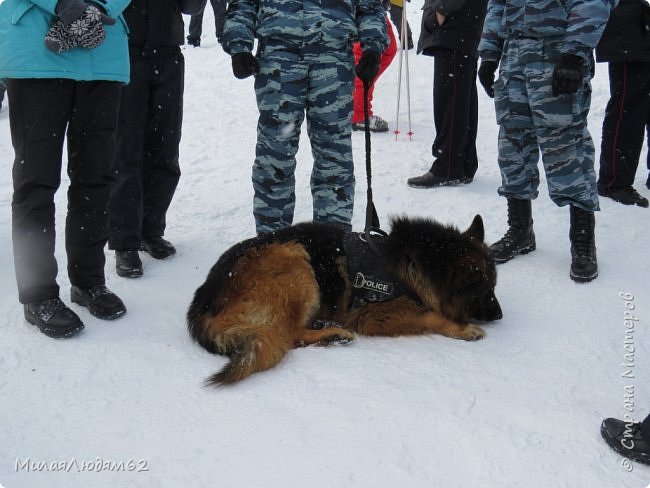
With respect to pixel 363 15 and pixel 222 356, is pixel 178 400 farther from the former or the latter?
pixel 363 15

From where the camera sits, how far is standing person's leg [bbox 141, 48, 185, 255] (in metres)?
3.59

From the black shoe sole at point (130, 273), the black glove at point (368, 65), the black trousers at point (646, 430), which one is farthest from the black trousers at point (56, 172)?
the black trousers at point (646, 430)

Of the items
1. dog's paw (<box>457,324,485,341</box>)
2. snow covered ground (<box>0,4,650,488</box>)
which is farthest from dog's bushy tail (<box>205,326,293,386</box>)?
dog's paw (<box>457,324,485,341</box>)

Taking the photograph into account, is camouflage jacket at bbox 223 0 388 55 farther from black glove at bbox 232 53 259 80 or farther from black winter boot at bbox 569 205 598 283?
black winter boot at bbox 569 205 598 283

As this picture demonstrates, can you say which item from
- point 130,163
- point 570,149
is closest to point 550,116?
point 570,149

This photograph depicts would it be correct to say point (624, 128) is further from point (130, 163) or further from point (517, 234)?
point (130, 163)

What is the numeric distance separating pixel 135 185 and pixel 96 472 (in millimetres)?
2092

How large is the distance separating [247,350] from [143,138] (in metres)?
1.79

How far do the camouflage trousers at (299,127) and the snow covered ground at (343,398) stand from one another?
68 cm

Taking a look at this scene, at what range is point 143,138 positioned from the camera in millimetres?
3615

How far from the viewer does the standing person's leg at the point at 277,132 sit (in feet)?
11.3

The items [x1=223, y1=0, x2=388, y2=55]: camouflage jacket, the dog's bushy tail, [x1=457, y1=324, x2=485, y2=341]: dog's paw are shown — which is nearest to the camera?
the dog's bushy tail

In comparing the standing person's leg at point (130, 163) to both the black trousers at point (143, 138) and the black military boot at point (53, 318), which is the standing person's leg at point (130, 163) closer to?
the black trousers at point (143, 138)

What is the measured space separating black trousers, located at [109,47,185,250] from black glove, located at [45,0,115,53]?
82cm
